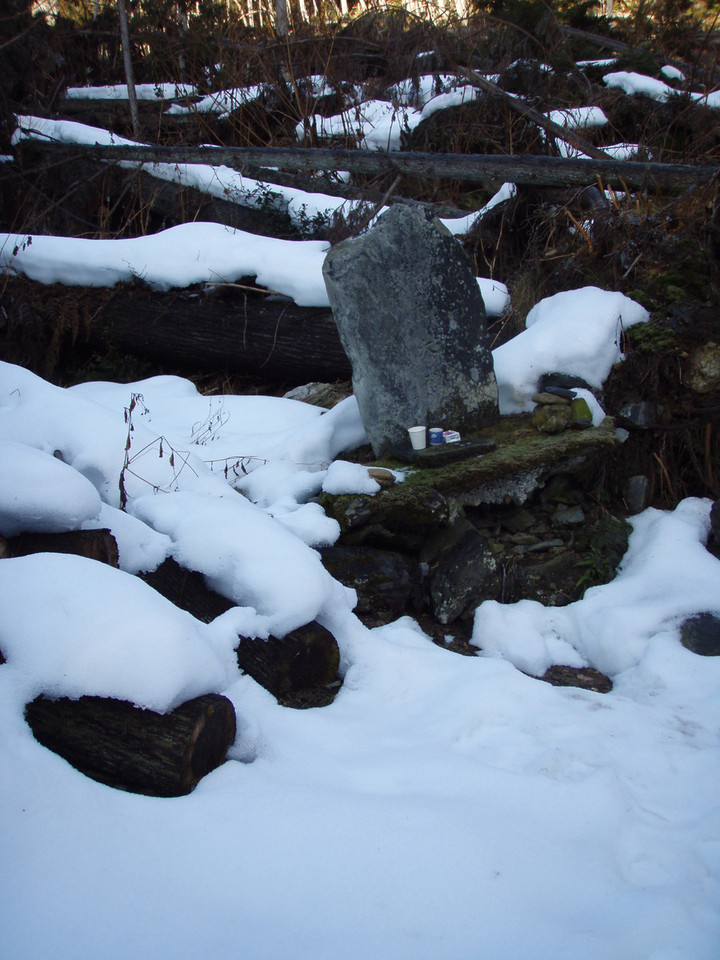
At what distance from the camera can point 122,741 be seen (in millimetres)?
1618

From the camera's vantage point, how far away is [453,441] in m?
3.58

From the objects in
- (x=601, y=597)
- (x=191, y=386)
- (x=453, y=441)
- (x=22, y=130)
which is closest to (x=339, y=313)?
(x=453, y=441)

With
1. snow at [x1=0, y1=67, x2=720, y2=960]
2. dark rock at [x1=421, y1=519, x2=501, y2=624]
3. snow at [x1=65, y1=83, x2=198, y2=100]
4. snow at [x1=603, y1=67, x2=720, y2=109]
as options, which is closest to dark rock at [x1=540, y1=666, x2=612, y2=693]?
snow at [x1=0, y1=67, x2=720, y2=960]

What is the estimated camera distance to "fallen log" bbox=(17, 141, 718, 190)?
15.4 feet

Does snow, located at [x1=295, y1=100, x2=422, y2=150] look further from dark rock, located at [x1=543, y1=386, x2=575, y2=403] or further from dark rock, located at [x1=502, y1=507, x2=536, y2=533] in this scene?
dark rock, located at [x1=502, y1=507, x2=536, y2=533]

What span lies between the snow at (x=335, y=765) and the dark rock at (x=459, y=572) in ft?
0.54

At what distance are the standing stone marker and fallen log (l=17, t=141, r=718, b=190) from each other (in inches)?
83.9

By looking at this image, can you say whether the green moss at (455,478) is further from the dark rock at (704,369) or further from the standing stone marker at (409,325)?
the dark rock at (704,369)

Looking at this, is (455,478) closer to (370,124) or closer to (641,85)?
(370,124)

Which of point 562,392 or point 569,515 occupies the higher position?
point 562,392

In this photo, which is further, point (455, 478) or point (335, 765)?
point (455, 478)

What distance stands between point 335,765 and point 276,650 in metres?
0.51

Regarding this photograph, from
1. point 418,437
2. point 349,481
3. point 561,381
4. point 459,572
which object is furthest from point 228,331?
point 459,572

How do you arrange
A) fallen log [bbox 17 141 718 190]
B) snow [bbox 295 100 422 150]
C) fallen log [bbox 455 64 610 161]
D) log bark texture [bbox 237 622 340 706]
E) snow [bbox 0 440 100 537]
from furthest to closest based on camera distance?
snow [bbox 295 100 422 150], fallen log [bbox 455 64 610 161], fallen log [bbox 17 141 718 190], log bark texture [bbox 237 622 340 706], snow [bbox 0 440 100 537]
